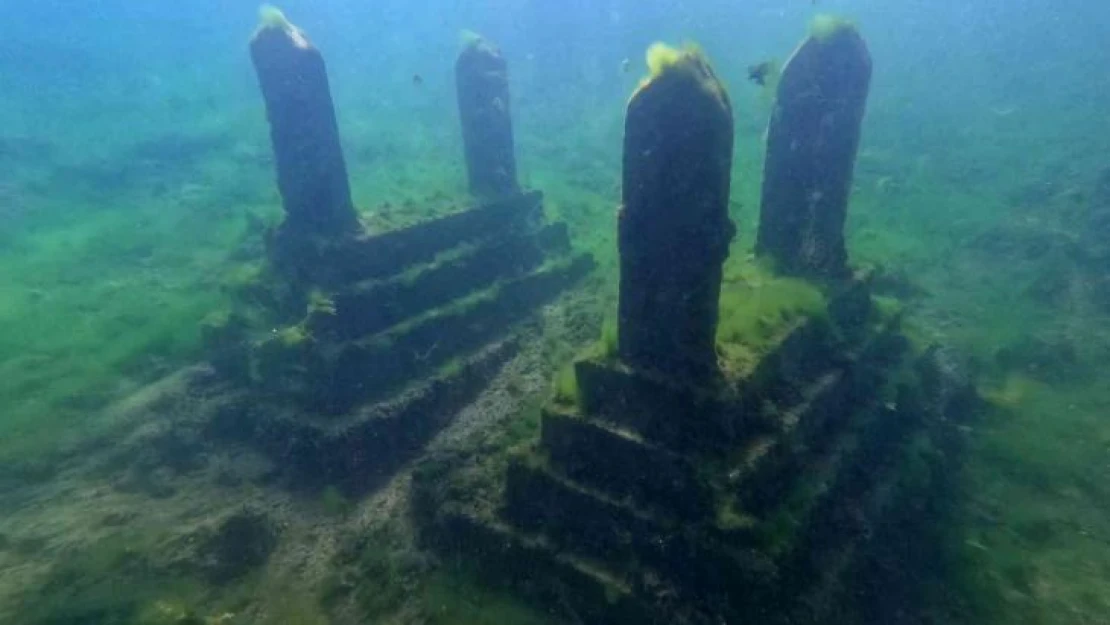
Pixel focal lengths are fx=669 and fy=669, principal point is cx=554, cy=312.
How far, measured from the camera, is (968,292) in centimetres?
1697

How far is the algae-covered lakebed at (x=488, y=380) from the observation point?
857 cm

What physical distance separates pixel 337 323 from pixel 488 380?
3.24m

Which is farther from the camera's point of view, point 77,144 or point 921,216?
point 77,144

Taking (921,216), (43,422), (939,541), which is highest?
(921,216)

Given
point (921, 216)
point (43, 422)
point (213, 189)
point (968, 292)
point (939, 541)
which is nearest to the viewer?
point (939, 541)

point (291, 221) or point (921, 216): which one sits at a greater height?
point (291, 221)

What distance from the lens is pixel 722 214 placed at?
7812 mm

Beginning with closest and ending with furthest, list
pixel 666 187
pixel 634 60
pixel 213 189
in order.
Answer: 1. pixel 666 187
2. pixel 213 189
3. pixel 634 60

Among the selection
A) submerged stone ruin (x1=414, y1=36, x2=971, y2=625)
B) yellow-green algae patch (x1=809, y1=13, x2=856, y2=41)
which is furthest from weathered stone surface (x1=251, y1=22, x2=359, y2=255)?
yellow-green algae patch (x1=809, y1=13, x2=856, y2=41)

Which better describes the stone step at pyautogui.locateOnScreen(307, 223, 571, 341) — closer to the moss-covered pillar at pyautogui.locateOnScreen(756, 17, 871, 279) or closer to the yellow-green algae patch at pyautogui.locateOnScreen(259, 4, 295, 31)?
the yellow-green algae patch at pyautogui.locateOnScreen(259, 4, 295, 31)

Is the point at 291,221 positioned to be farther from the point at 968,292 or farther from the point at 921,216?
the point at 921,216

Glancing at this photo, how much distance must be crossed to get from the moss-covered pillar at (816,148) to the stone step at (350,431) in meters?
6.71

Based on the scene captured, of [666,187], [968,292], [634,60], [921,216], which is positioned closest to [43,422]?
[666,187]

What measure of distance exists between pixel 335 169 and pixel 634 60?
81.0ft
